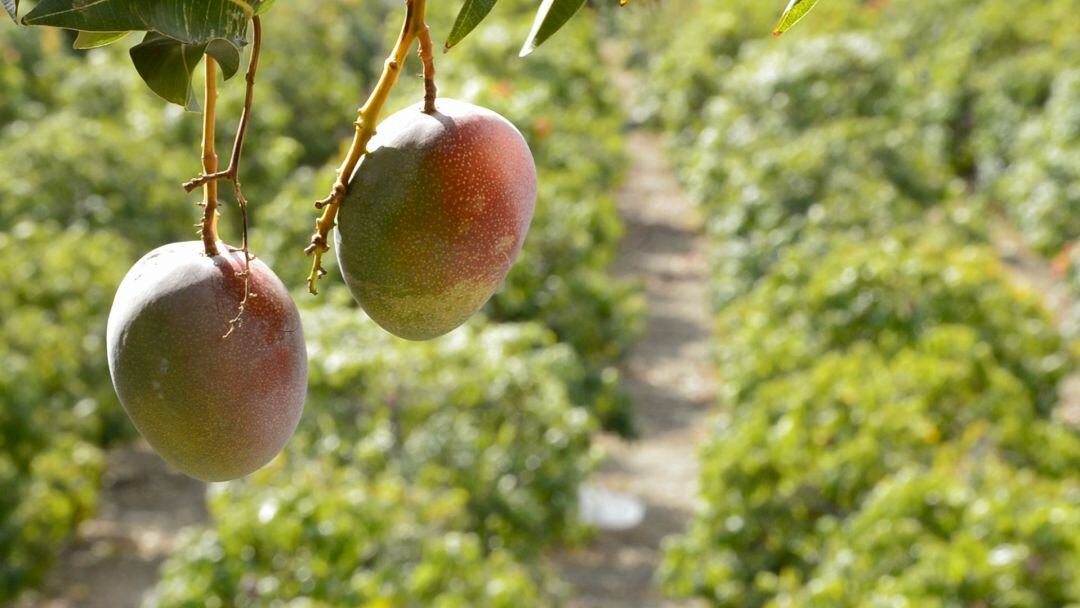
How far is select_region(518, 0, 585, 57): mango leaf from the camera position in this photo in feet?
2.58

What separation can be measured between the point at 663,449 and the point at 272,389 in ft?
22.1

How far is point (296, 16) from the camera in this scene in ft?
40.9

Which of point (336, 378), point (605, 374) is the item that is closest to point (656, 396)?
point (605, 374)

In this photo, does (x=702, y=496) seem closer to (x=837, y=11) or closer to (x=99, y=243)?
(x=99, y=243)

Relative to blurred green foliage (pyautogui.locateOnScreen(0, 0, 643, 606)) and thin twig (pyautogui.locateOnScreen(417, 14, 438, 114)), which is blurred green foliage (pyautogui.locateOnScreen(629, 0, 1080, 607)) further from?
thin twig (pyautogui.locateOnScreen(417, 14, 438, 114))

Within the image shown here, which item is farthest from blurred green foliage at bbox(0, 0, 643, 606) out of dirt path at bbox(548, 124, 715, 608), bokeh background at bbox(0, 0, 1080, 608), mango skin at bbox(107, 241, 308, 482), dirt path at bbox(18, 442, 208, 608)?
mango skin at bbox(107, 241, 308, 482)

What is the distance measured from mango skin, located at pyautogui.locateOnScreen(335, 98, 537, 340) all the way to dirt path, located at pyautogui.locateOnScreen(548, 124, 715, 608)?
16.4 feet

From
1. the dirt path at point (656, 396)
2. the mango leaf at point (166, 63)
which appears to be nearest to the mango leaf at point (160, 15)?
the mango leaf at point (166, 63)

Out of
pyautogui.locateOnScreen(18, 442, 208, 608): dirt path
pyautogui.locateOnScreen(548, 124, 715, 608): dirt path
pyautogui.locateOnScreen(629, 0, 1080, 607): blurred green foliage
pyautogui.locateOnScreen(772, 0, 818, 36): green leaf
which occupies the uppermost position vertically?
pyautogui.locateOnScreen(772, 0, 818, 36): green leaf

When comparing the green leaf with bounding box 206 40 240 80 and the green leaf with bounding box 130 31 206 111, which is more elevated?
the green leaf with bounding box 206 40 240 80

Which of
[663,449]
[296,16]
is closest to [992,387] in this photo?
[663,449]

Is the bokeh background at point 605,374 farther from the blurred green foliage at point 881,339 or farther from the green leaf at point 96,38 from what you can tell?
the green leaf at point 96,38

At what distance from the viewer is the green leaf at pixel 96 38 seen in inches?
31.6

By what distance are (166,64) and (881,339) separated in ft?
17.0
